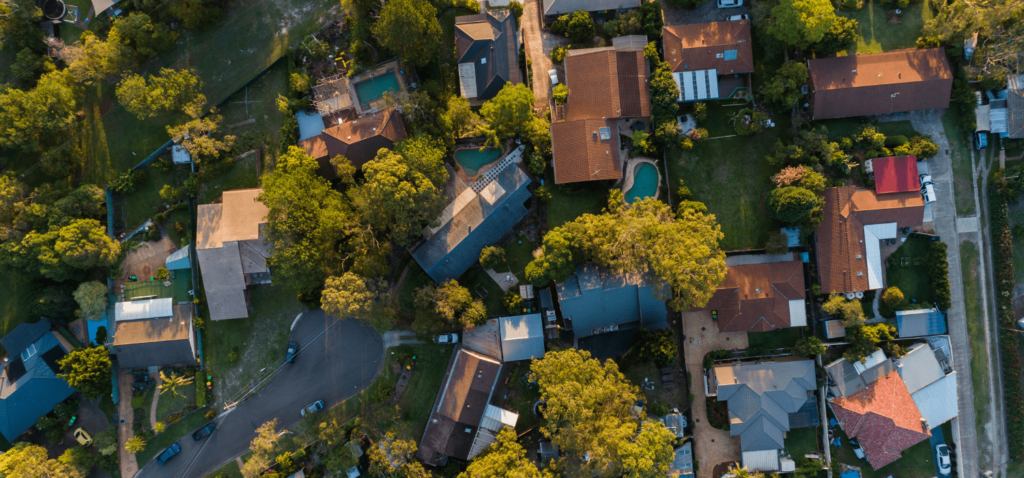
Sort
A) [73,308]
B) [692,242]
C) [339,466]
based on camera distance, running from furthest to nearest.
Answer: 1. [73,308]
2. [339,466]
3. [692,242]

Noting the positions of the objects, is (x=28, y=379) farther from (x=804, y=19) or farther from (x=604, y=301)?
(x=804, y=19)

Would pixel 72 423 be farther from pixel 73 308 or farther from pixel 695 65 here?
pixel 695 65

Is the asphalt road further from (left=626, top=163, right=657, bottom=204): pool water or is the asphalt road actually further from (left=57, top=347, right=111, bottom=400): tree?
(left=626, top=163, right=657, bottom=204): pool water

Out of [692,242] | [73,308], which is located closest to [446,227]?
[692,242]

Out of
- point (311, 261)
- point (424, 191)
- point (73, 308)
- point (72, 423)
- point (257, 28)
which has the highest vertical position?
point (257, 28)

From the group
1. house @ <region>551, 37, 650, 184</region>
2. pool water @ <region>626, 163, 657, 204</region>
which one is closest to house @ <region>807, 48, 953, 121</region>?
pool water @ <region>626, 163, 657, 204</region>

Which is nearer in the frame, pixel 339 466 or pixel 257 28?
pixel 339 466

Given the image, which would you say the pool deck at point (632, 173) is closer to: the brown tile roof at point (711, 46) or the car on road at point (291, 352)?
the brown tile roof at point (711, 46)
